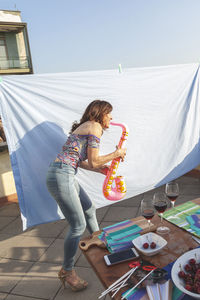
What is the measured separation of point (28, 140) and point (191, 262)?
1.78 metres

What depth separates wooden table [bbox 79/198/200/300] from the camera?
1075mm

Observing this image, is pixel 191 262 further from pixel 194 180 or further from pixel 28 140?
pixel 194 180

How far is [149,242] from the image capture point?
4.02 ft

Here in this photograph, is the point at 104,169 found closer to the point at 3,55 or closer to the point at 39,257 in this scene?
the point at 39,257

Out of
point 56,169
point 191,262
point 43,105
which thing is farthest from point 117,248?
point 43,105

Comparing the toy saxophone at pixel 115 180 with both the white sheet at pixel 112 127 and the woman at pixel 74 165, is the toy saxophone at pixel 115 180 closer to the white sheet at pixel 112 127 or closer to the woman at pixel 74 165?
the woman at pixel 74 165

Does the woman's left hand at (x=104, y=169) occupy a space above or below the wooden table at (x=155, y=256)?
above

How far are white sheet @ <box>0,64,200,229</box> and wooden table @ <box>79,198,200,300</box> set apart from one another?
1.25m

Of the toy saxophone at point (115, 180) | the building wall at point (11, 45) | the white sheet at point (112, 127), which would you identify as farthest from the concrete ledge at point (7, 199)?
the building wall at point (11, 45)

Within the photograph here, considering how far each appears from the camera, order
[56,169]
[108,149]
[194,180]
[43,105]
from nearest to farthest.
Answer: [56,169] → [43,105] → [108,149] → [194,180]

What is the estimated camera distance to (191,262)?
100 cm

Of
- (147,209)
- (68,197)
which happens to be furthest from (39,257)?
(147,209)

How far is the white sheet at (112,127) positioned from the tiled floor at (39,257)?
0.41 meters

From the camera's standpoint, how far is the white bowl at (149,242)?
3.77ft
